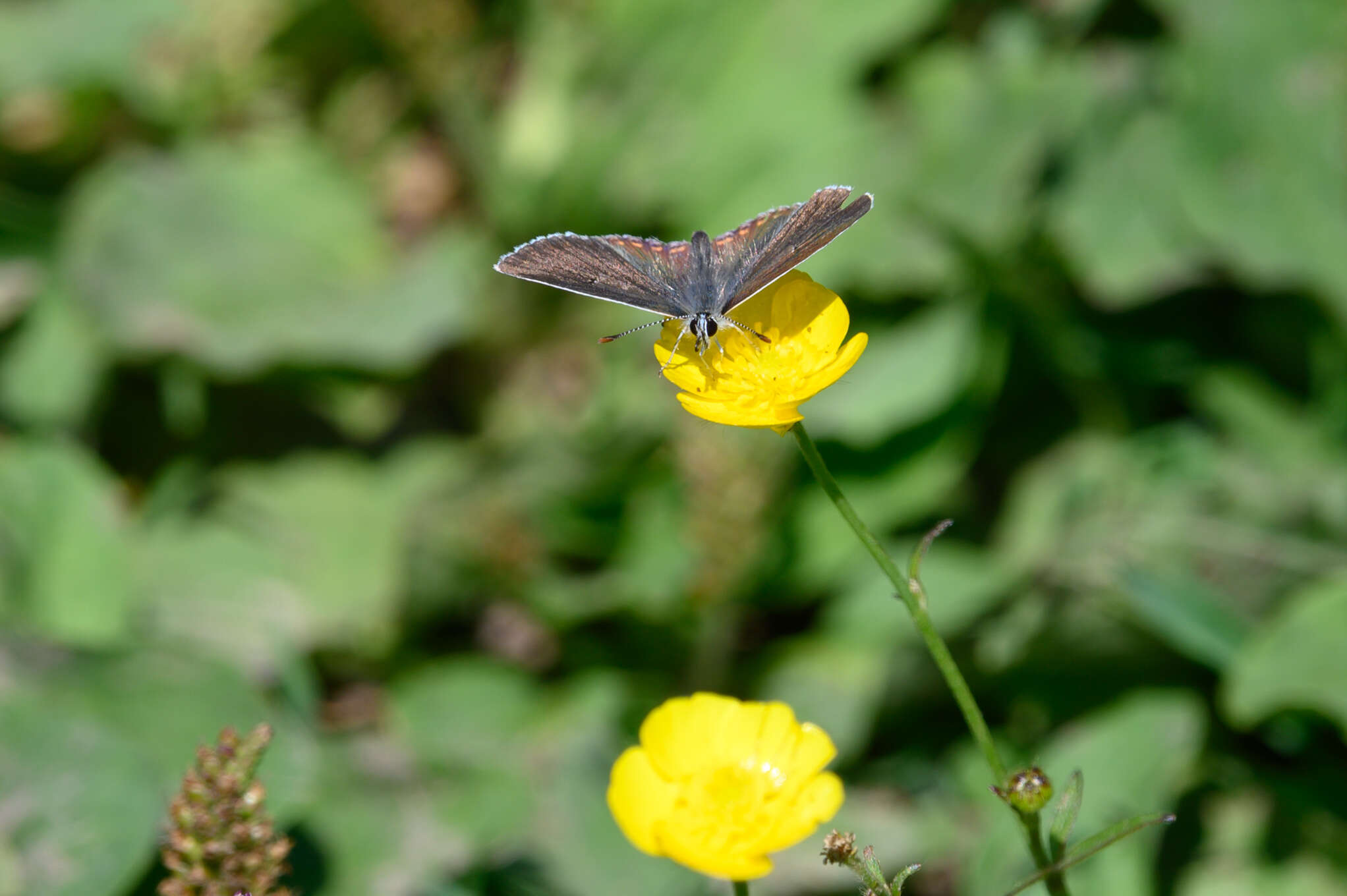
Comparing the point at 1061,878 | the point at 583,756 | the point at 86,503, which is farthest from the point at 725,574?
the point at 86,503

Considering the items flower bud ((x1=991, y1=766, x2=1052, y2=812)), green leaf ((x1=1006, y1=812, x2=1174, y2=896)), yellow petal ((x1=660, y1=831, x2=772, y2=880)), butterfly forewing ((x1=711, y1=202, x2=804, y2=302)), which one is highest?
butterfly forewing ((x1=711, y1=202, x2=804, y2=302))

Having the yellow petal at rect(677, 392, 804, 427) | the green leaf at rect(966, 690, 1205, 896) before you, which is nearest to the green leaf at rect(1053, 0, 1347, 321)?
the green leaf at rect(966, 690, 1205, 896)

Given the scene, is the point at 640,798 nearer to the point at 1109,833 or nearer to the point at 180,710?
the point at 1109,833

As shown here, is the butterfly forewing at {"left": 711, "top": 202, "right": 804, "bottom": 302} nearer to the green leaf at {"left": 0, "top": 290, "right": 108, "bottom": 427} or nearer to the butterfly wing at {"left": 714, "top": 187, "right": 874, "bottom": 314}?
the butterfly wing at {"left": 714, "top": 187, "right": 874, "bottom": 314}

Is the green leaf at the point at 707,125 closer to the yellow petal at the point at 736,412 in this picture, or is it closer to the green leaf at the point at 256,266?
the green leaf at the point at 256,266

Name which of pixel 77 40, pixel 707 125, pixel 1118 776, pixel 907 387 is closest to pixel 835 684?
pixel 1118 776

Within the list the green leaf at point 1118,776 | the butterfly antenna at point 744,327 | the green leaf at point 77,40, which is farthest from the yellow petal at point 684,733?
the green leaf at point 77,40
